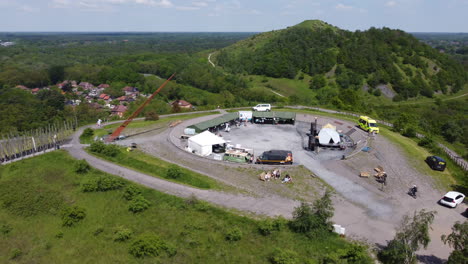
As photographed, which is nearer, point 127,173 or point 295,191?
point 295,191

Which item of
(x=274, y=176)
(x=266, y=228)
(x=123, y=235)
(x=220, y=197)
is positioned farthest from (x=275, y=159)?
(x=123, y=235)

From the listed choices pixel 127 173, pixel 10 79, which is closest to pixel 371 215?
pixel 127 173

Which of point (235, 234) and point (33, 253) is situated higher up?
point (235, 234)

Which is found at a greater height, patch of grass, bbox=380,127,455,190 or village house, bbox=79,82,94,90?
patch of grass, bbox=380,127,455,190

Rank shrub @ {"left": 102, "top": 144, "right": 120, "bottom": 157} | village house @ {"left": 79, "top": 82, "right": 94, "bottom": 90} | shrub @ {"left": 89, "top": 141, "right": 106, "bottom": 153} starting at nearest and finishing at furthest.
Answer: shrub @ {"left": 102, "top": 144, "right": 120, "bottom": 157} → shrub @ {"left": 89, "top": 141, "right": 106, "bottom": 153} → village house @ {"left": 79, "top": 82, "right": 94, "bottom": 90}

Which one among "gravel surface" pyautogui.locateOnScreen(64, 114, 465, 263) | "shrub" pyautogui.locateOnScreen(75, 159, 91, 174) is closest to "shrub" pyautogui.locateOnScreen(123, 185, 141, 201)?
"gravel surface" pyautogui.locateOnScreen(64, 114, 465, 263)

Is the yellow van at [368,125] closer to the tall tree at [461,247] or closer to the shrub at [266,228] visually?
the shrub at [266,228]

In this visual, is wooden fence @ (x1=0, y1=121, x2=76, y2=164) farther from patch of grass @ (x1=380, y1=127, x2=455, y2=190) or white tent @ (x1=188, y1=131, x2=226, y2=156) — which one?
patch of grass @ (x1=380, y1=127, x2=455, y2=190)

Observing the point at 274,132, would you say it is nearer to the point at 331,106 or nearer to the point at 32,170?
the point at 331,106
